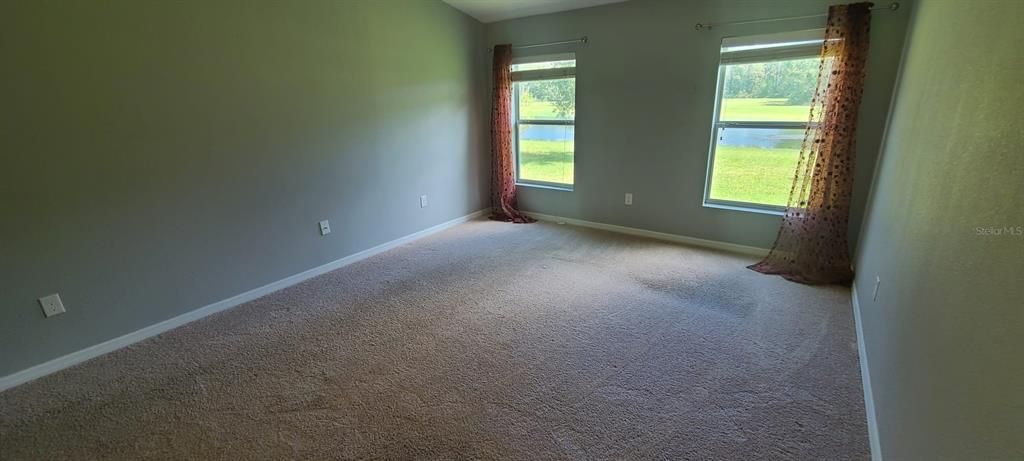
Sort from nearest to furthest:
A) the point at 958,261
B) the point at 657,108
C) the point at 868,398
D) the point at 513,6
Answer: the point at 958,261, the point at 868,398, the point at 657,108, the point at 513,6

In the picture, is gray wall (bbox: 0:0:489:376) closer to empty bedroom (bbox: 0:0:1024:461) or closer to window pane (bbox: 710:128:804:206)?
empty bedroom (bbox: 0:0:1024:461)

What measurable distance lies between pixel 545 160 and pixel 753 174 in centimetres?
214

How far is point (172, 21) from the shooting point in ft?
7.36

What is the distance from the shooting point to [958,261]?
3.67ft

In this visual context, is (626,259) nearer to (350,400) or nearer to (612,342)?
(612,342)

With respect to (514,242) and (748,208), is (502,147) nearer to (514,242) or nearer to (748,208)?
(514,242)

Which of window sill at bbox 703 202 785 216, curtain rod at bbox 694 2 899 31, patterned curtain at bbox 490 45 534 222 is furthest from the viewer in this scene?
patterned curtain at bbox 490 45 534 222

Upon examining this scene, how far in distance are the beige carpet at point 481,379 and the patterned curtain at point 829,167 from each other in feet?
0.87

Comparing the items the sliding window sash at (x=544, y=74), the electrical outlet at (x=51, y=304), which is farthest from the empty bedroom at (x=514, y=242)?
the sliding window sash at (x=544, y=74)

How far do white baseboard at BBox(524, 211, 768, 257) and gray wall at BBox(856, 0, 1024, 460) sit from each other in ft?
5.26

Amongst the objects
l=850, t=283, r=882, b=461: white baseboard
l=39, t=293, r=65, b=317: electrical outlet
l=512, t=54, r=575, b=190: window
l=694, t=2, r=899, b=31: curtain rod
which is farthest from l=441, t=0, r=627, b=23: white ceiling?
l=39, t=293, r=65, b=317: electrical outlet

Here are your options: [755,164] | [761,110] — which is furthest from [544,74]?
[755,164]

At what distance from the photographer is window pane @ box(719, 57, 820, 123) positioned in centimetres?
307

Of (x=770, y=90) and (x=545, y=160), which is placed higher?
(x=770, y=90)
